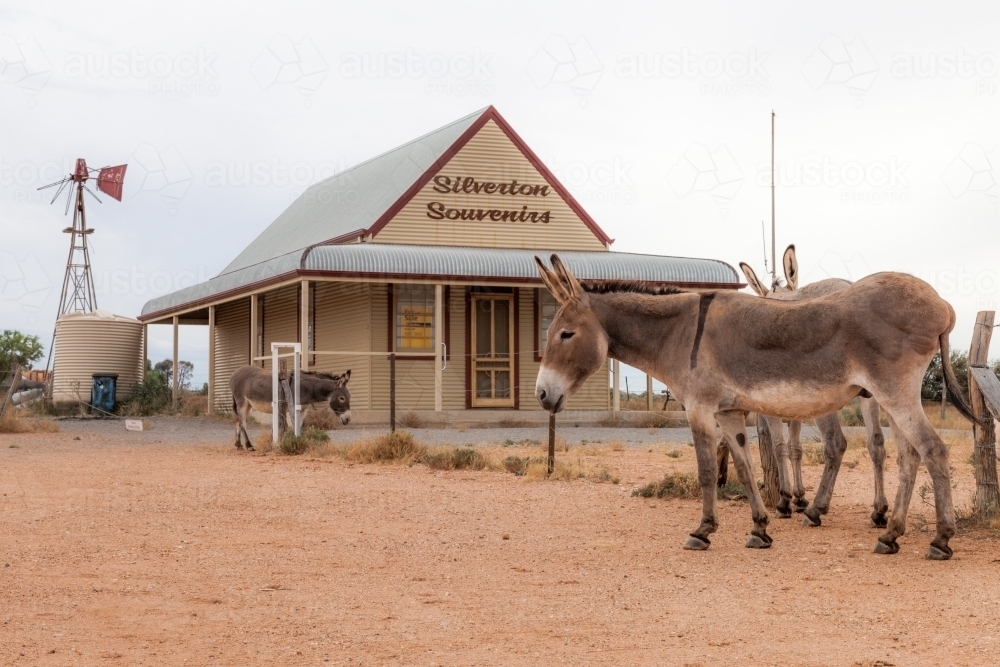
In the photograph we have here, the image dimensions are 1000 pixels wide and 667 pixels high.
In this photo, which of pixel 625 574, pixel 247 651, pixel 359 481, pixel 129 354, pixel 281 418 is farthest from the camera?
pixel 129 354

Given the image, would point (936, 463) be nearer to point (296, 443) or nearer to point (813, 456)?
point (813, 456)

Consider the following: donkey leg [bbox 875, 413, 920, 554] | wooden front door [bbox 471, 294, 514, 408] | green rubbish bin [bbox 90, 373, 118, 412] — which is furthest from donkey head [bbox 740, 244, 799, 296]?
green rubbish bin [bbox 90, 373, 118, 412]

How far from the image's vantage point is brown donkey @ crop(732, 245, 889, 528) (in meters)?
8.67

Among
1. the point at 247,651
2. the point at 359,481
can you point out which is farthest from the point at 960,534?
the point at 359,481

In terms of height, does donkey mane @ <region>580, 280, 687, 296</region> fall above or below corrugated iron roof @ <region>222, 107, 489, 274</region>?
below

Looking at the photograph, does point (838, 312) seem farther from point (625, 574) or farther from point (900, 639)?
Result: point (900, 639)

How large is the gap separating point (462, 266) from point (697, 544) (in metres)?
16.1

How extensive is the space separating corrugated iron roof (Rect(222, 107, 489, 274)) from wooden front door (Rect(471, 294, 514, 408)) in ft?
10.8

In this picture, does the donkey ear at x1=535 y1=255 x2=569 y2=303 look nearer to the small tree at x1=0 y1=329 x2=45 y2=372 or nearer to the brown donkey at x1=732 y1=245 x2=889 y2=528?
the brown donkey at x1=732 y1=245 x2=889 y2=528

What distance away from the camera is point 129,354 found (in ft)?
111

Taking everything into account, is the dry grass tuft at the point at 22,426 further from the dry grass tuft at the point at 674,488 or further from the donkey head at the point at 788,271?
the donkey head at the point at 788,271

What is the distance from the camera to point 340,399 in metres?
18.9

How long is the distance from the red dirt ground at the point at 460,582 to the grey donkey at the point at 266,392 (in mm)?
6458

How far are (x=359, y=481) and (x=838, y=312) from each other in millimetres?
6713
